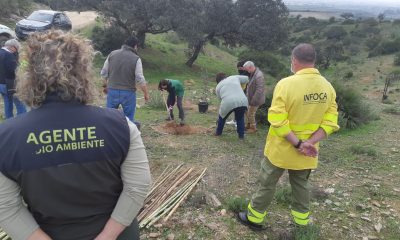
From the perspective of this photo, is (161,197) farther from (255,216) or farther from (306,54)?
(306,54)

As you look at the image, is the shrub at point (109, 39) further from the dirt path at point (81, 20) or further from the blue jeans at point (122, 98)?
the blue jeans at point (122, 98)

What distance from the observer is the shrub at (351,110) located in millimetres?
8796

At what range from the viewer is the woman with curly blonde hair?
159cm

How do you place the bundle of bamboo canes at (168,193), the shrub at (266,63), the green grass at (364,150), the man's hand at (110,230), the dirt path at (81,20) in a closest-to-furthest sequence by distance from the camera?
1. the man's hand at (110,230)
2. the bundle of bamboo canes at (168,193)
3. the green grass at (364,150)
4. the shrub at (266,63)
5. the dirt path at (81,20)

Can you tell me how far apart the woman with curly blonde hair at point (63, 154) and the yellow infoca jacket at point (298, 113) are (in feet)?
6.05

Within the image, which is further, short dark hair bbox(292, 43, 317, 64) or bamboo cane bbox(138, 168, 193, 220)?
bamboo cane bbox(138, 168, 193, 220)

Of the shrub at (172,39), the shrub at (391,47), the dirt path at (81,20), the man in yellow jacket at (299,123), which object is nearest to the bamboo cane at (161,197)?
the man in yellow jacket at (299,123)

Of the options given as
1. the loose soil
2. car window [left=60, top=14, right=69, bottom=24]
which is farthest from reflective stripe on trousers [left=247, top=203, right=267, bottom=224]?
car window [left=60, top=14, right=69, bottom=24]

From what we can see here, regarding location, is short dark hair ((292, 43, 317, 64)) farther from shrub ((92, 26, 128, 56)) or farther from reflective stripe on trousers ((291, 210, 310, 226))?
shrub ((92, 26, 128, 56))

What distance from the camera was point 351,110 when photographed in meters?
9.01

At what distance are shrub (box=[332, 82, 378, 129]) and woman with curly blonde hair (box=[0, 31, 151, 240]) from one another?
25.6 ft

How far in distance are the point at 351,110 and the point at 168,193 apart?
6037mm

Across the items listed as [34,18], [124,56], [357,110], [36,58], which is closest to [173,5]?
[34,18]

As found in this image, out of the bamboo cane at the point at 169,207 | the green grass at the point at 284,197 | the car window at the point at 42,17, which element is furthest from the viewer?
the car window at the point at 42,17
